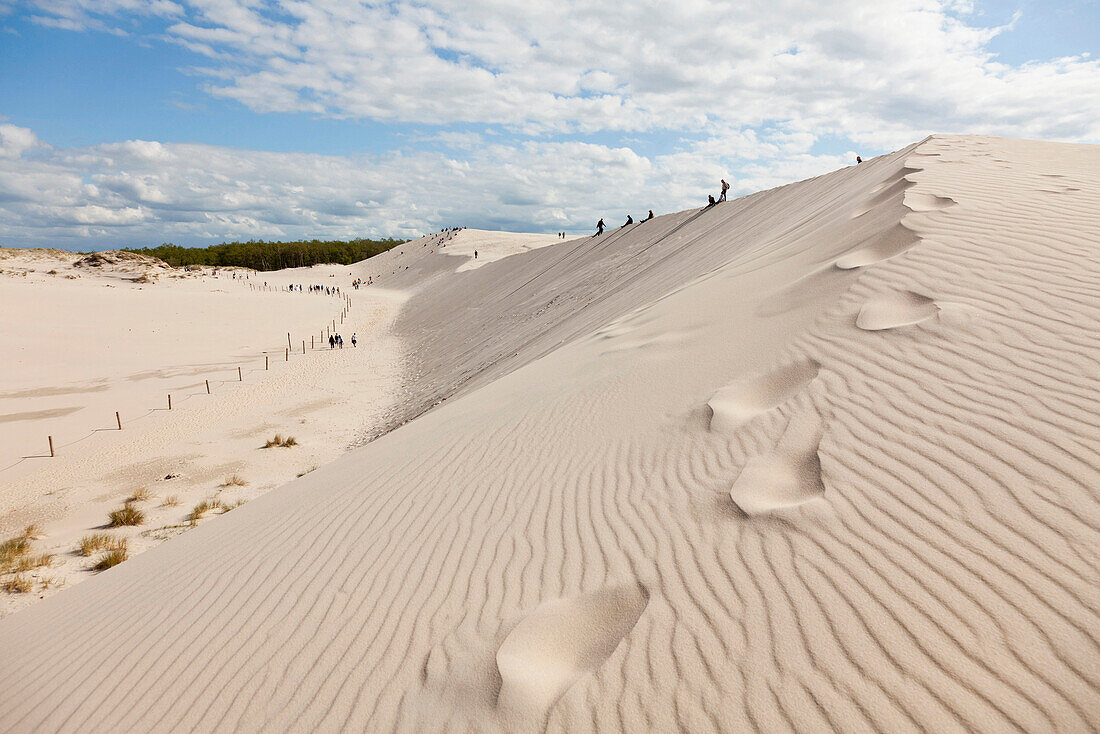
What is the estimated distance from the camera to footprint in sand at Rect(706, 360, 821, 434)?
12.0ft

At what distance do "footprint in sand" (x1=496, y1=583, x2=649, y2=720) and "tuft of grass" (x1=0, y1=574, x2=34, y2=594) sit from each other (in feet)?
22.1

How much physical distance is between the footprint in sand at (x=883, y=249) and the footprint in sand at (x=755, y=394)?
1.86 m

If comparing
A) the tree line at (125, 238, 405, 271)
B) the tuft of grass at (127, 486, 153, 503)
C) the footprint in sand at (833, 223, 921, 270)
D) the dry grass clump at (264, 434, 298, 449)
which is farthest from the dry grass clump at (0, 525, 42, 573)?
the tree line at (125, 238, 405, 271)

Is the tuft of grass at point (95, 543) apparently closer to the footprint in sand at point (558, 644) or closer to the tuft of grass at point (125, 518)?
the tuft of grass at point (125, 518)

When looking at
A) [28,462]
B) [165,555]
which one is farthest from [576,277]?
[165,555]

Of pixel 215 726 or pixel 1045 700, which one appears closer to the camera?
pixel 1045 700

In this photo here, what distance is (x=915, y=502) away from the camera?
238 centimetres

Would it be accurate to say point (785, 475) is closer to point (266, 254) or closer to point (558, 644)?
point (558, 644)

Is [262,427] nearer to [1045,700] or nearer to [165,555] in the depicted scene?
[165,555]

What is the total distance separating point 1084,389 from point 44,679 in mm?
5777

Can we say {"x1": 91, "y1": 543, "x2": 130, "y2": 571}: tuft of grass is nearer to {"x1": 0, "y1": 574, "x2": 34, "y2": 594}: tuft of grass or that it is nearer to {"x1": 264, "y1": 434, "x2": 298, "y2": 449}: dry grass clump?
{"x1": 0, "y1": 574, "x2": 34, "y2": 594}: tuft of grass

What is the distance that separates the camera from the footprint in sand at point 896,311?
3861 mm

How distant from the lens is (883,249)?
5266 millimetres

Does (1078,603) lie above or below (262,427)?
above
